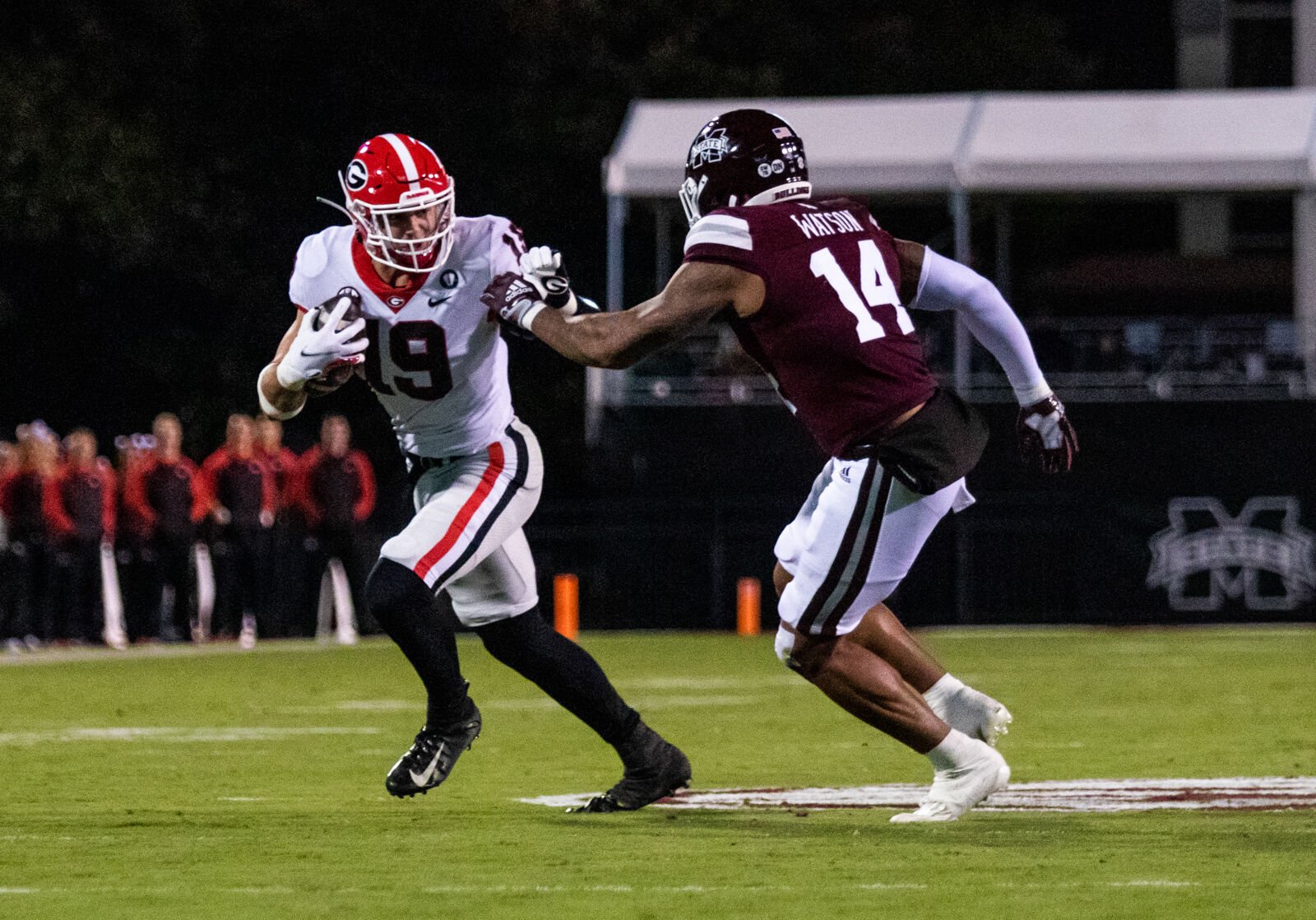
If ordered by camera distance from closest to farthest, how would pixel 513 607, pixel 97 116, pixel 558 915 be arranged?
pixel 558 915 → pixel 513 607 → pixel 97 116

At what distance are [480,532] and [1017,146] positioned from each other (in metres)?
17.1

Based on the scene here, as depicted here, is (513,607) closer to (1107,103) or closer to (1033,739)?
(1033,739)

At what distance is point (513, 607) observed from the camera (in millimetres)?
7145

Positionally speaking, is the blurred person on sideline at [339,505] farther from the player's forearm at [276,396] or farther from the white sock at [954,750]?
the white sock at [954,750]

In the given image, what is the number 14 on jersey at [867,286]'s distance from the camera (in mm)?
6328

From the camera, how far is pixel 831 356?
20.7 ft

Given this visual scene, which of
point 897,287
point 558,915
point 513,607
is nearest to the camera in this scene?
point 558,915

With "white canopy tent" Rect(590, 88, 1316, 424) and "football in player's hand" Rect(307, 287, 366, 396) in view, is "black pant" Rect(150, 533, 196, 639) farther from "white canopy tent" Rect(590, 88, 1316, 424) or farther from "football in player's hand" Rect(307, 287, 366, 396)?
"football in player's hand" Rect(307, 287, 366, 396)

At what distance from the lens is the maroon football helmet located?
6.48 m

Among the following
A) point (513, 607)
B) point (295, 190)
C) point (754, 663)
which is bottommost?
point (754, 663)

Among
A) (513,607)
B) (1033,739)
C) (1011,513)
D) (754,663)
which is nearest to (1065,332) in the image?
(1011,513)

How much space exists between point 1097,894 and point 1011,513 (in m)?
15.3

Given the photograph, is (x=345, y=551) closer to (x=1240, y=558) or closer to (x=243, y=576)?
(x=243, y=576)

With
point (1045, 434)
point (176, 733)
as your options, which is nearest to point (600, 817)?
point (1045, 434)
